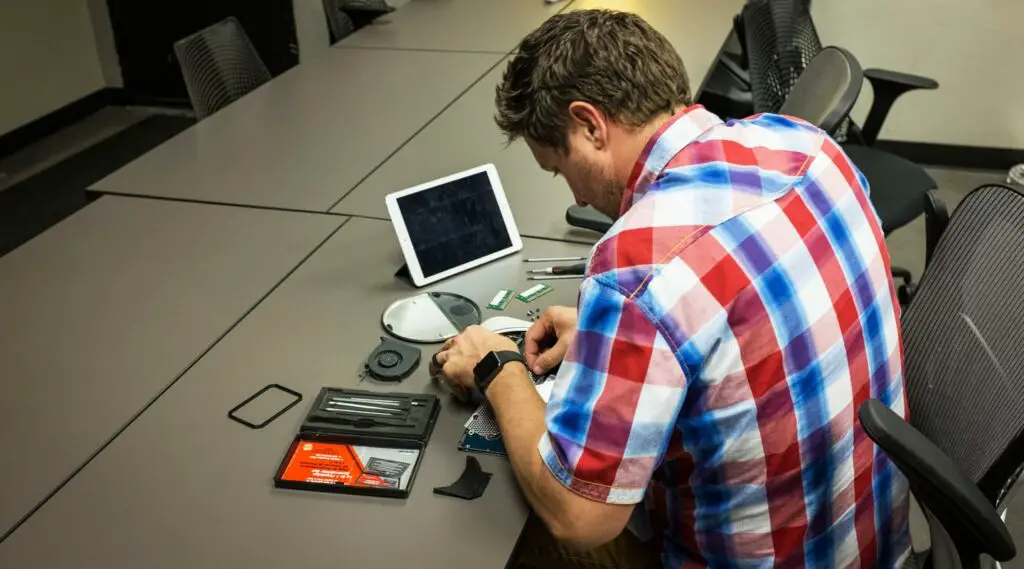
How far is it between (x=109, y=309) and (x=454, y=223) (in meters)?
0.66

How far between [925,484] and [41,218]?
3631 millimetres

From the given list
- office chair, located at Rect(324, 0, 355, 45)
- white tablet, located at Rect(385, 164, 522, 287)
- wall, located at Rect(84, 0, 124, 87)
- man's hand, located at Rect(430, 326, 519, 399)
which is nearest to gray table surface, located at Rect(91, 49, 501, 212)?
white tablet, located at Rect(385, 164, 522, 287)

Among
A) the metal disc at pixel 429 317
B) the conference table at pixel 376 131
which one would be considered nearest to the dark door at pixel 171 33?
the conference table at pixel 376 131

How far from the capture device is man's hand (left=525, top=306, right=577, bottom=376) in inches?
53.7

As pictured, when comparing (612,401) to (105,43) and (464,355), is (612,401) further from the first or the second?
(105,43)

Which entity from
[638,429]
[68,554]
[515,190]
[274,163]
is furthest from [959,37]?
[68,554]

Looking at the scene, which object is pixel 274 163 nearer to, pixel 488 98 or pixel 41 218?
pixel 488 98

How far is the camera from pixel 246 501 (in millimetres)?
1182

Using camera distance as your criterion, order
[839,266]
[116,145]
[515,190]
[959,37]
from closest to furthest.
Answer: [839,266]
[515,190]
[959,37]
[116,145]

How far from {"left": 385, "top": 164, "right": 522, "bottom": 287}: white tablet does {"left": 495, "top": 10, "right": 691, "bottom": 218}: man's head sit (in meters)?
0.50

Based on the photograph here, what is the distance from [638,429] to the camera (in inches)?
38.0

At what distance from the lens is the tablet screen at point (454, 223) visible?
66.5 inches

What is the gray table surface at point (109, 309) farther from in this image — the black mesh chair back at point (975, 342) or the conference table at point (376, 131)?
the black mesh chair back at point (975, 342)

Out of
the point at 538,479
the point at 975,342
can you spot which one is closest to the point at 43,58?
the point at 538,479
